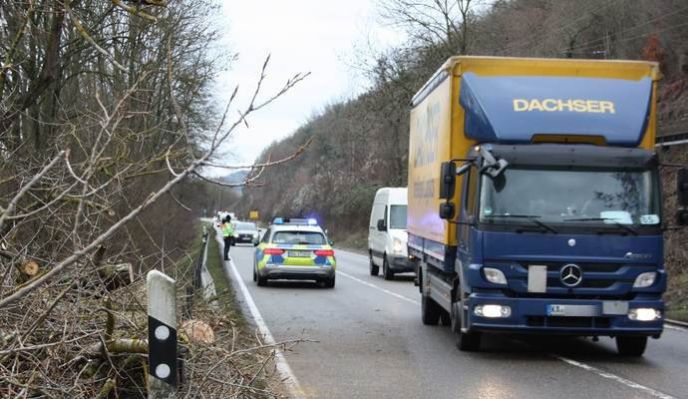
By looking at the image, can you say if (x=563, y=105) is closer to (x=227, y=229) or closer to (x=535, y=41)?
(x=227, y=229)

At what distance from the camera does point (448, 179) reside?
10.2 m

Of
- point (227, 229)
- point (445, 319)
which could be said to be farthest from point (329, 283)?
point (227, 229)

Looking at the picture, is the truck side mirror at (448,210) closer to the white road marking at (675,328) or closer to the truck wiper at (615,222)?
the truck wiper at (615,222)

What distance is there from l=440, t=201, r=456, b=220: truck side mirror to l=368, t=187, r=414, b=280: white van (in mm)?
12909

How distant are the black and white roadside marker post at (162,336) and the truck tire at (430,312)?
389 inches

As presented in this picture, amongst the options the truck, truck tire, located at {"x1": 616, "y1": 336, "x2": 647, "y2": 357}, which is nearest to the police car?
the truck

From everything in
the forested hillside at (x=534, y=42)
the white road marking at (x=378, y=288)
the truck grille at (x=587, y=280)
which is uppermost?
the forested hillside at (x=534, y=42)

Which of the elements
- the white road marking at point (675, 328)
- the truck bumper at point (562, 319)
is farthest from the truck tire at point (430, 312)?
the truck bumper at point (562, 319)

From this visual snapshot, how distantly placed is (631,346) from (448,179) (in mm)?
3147

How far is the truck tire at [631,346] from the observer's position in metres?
10.6

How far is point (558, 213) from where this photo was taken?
990 cm

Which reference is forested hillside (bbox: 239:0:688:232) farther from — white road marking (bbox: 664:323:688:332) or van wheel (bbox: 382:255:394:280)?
white road marking (bbox: 664:323:688:332)

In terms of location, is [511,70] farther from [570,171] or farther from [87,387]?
[87,387]

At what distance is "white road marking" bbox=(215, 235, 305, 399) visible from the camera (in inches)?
328
